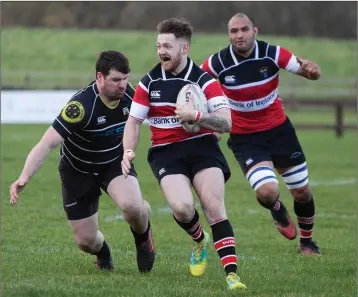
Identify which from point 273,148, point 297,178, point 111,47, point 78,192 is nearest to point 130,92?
point 78,192

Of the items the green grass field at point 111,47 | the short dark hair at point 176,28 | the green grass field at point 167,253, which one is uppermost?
the short dark hair at point 176,28

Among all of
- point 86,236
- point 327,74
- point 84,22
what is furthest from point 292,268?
point 327,74

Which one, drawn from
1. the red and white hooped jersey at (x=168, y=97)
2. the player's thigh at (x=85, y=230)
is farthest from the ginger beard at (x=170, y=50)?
the player's thigh at (x=85, y=230)

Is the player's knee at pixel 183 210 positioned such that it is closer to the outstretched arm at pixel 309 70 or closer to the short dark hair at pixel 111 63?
the short dark hair at pixel 111 63

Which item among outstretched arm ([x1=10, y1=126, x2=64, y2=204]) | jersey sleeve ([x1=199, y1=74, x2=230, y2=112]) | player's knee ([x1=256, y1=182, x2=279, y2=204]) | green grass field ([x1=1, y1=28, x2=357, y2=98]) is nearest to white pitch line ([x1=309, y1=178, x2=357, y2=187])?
player's knee ([x1=256, y1=182, x2=279, y2=204])

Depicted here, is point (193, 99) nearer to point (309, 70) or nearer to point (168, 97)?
point (168, 97)

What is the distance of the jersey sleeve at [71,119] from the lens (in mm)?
7160

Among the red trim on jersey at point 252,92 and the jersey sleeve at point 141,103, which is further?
the red trim on jersey at point 252,92

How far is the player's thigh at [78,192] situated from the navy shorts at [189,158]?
25.9 inches

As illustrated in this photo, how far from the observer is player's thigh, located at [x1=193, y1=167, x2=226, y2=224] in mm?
6918

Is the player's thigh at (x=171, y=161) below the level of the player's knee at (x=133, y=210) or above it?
above

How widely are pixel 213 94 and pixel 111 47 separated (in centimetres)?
3437

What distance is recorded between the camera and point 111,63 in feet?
23.5

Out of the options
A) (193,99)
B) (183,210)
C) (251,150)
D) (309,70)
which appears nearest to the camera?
(193,99)
